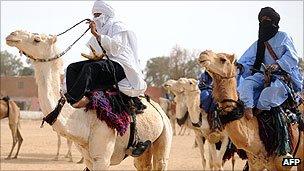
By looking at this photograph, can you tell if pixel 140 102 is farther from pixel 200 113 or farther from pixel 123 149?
pixel 200 113

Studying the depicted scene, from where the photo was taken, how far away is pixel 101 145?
6.09 metres

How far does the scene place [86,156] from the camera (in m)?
6.39

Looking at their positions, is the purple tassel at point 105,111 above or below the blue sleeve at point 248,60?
below

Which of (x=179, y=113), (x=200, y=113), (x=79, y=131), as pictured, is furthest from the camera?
(x=179, y=113)

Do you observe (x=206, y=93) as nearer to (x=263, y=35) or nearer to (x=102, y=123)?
(x=263, y=35)

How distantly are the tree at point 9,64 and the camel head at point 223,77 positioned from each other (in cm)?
8636

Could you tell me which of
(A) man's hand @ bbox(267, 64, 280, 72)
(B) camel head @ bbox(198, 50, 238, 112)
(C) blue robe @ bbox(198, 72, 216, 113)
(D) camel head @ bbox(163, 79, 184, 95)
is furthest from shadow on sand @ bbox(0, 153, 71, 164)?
(B) camel head @ bbox(198, 50, 238, 112)

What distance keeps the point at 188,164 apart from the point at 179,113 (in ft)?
8.17

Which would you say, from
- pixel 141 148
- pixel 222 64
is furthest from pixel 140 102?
pixel 222 64

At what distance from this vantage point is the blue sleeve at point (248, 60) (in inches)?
269

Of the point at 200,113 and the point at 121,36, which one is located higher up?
the point at 121,36

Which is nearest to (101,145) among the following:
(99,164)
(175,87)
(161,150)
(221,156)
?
(99,164)

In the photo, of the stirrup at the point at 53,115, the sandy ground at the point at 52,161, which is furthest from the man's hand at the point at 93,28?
the sandy ground at the point at 52,161

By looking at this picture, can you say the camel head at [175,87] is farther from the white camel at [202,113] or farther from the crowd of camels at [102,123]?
the crowd of camels at [102,123]
